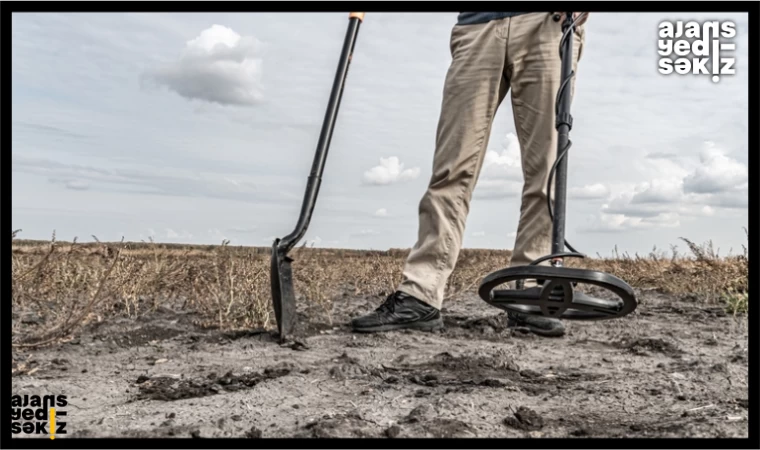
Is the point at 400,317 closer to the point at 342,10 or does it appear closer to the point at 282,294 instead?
the point at 282,294

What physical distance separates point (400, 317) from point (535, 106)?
142 cm

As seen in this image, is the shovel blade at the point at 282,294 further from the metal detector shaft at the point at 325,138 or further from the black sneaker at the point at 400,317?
the black sneaker at the point at 400,317

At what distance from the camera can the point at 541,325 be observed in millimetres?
3537

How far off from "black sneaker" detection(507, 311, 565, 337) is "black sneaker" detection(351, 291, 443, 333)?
47cm

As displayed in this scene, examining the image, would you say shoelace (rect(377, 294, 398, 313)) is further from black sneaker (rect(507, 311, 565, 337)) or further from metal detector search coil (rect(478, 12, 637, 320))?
metal detector search coil (rect(478, 12, 637, 320))

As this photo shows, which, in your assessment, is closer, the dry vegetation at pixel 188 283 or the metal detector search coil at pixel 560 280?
the metal detector search coil at pixel 560 280

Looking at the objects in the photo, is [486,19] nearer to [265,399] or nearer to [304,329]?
[304,329]

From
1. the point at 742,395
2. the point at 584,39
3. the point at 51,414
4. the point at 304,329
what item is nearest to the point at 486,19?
the point at 584,39

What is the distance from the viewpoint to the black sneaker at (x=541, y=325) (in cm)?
348

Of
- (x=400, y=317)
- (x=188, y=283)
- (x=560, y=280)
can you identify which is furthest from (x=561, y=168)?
(x=188, y=283)

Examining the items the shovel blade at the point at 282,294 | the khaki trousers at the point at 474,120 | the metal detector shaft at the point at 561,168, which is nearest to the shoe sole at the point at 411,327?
the khaki trousers at the point at 474,120

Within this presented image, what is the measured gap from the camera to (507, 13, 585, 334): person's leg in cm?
355

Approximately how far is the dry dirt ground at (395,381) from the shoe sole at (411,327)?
7 cm

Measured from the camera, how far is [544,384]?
239 centimetres
